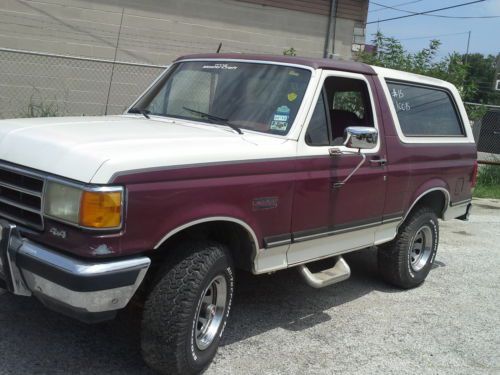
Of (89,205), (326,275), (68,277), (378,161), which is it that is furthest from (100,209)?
(378,161)

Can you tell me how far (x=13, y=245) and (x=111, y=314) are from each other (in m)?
0.65

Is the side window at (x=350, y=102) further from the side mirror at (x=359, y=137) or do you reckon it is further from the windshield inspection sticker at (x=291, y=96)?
the windshield inspection sticker at (x=291, y=96)

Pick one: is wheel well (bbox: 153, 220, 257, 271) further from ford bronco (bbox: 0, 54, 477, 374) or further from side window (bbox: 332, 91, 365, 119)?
side window (bbox: 332, 91, 365, 119)

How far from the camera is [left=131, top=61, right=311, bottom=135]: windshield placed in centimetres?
418

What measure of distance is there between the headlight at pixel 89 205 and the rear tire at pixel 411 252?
3252 mm

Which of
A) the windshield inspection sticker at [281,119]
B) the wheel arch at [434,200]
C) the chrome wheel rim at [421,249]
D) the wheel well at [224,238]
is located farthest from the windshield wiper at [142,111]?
the chrome wheel rim at [421,249]

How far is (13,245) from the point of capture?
124 inches

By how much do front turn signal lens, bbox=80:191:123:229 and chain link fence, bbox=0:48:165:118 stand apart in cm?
734

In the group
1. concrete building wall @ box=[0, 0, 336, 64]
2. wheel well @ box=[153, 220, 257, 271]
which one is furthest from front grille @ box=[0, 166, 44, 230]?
concrete building wall @ box=[0, 0, 336, 64]

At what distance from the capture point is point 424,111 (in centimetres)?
561

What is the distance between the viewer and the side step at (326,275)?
14.2ft

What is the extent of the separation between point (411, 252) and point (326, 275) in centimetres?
150

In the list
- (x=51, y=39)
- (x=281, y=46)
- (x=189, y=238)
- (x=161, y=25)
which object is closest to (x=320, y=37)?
(x=281, y=46)

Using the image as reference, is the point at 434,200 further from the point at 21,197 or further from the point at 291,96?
the point at 21,197
